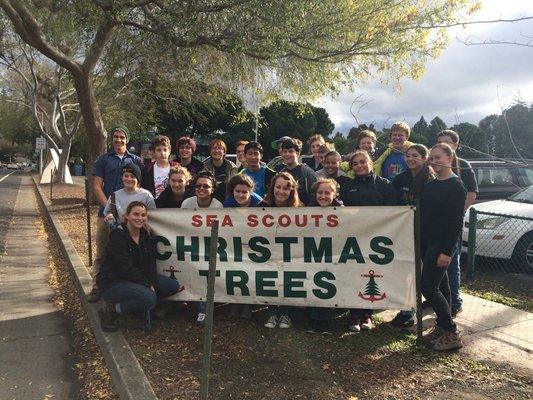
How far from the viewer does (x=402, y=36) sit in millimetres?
11094

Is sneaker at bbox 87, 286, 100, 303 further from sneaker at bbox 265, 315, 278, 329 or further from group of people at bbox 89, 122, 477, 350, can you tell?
sneaker at bbox 265, 315, 278, 329

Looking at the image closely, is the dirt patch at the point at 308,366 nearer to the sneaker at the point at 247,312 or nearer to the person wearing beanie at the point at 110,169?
the sneaker at the point at 247,312

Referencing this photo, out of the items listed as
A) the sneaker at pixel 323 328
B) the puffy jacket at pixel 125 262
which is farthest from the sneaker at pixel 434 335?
the puffy jacket at pixel 125 262

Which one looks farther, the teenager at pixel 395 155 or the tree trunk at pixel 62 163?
the tree trunk at pixel 62 163

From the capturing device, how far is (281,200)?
4.78 meters

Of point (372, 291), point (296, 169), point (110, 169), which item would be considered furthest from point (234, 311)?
point (110, 169)

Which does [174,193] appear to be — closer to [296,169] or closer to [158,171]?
[158,171]

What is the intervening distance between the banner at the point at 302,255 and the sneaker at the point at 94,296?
118 centimetres

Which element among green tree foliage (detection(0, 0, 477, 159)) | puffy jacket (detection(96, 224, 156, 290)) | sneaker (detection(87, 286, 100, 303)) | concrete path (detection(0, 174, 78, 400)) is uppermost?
green tree foliage (detection(0, 0, 477, 159))

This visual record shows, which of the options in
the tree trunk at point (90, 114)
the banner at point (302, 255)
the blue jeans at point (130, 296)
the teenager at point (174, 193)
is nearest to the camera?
the banner at point (302, 255)

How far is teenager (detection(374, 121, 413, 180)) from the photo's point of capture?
5.61 meters

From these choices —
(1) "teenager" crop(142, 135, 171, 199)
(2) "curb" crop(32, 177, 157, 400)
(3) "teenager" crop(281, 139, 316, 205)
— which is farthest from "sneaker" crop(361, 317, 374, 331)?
(1) "teenager" crop(142, 135, 171, 199)

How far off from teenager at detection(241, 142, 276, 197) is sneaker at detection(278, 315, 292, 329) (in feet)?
4.64

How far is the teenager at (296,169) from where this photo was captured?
5.53m
